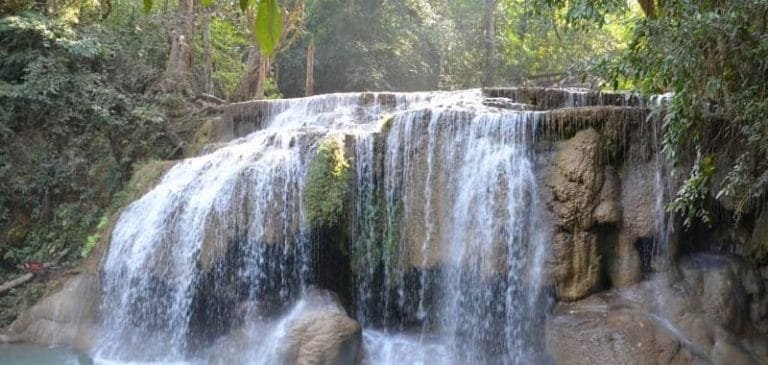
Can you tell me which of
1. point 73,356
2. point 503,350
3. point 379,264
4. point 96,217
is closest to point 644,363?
point 503,350

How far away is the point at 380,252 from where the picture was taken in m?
8.94

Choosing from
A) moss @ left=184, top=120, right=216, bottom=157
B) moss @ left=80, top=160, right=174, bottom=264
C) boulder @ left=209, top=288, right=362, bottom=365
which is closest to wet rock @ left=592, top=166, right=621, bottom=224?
boulder @ left=209, top=288, right=362, bottom=365

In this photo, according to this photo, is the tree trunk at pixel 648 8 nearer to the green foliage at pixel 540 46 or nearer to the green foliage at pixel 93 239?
the green foliage at pixel 93 239

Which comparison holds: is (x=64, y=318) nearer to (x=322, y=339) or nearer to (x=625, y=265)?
(x=322, y=339)

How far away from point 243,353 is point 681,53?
598 cm

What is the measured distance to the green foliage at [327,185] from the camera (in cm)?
877

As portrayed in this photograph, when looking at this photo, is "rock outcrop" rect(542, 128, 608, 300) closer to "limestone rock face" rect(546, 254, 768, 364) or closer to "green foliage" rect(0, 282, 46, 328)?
"limestone rock face" rect(546, 254, 768, 364)

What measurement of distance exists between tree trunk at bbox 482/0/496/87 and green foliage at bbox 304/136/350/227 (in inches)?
554

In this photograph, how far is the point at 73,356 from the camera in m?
8.58

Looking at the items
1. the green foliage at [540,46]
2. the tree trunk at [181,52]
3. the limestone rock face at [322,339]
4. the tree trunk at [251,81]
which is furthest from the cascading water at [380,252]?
the green foliage at [540,46]

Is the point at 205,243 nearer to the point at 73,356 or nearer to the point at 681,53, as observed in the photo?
the point at 73,356

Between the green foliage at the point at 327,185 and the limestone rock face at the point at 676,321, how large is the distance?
10.4ft

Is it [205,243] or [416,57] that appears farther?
[416,57]

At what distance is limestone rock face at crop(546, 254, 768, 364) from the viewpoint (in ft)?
22.7
